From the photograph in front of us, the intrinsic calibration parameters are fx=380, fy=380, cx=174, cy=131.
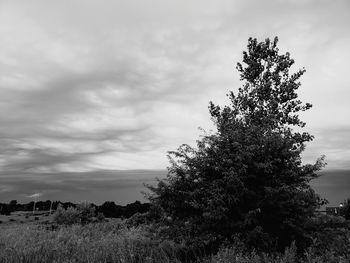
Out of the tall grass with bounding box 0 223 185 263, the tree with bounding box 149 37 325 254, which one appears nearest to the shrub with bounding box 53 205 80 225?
the tall grass with bounding box 0 223 185 263

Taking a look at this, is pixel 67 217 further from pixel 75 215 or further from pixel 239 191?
pixel 239 191

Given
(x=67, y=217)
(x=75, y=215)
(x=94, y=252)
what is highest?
(x=75, y=215)

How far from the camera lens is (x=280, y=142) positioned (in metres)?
11.1

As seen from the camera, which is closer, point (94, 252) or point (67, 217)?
point (94, 252)

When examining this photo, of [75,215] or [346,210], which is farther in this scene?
[75,215]

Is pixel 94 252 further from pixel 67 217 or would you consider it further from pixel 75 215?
pixel 75 215

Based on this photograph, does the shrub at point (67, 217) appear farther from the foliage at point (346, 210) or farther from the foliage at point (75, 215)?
the foliage at point (346, 210)

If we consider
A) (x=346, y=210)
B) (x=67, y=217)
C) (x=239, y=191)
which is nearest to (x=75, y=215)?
(x=67, y=217)

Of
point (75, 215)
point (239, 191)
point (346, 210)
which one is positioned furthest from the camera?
point (75, 215)

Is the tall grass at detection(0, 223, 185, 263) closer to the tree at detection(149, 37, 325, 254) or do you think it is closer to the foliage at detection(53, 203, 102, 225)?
the tree at detection(149, 37, 325, 254)

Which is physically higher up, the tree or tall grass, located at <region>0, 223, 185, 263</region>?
the tree

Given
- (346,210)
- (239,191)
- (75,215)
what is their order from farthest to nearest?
(75,215) < (346,210) < (239,191)

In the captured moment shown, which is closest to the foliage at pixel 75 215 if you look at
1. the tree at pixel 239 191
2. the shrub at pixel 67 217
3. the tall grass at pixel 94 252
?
the shrub at pixel 67 217

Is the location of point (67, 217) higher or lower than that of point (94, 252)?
higher
